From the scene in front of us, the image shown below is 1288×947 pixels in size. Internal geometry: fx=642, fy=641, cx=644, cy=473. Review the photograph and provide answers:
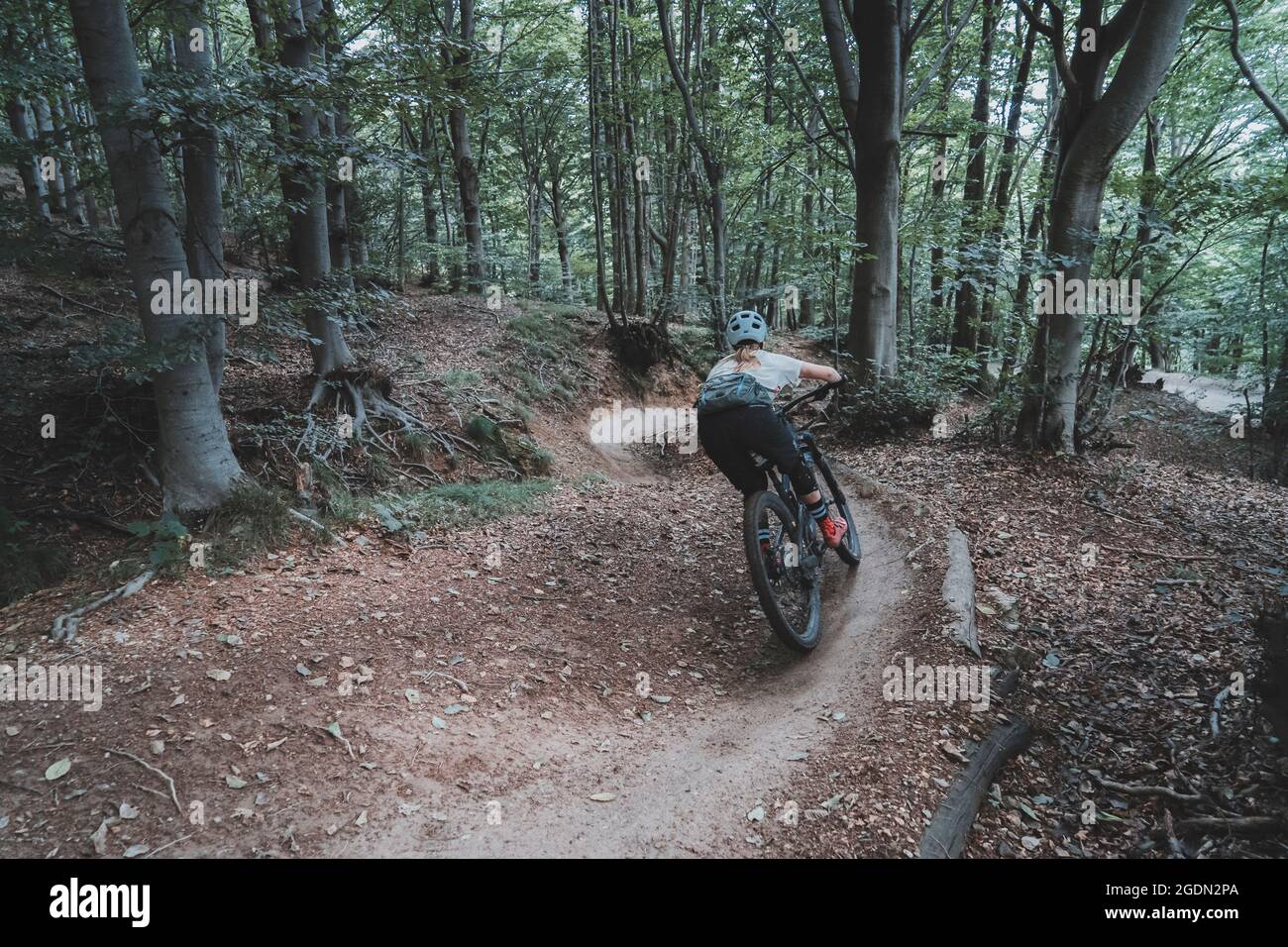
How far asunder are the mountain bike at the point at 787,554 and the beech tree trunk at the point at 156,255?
4521 mm

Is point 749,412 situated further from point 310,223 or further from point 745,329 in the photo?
point 310,223

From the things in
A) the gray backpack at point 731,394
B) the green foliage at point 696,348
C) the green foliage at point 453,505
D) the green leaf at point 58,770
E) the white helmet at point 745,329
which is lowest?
the green leaf at point 58,770

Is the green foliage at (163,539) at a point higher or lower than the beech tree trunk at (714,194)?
lower

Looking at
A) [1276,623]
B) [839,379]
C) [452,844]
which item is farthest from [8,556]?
[1276,623]

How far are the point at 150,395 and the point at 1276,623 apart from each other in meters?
8.44

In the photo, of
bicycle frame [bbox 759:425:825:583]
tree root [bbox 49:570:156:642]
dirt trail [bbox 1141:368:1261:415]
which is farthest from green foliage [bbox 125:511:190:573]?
dirt trail [bbox 1141:368:1261:415]

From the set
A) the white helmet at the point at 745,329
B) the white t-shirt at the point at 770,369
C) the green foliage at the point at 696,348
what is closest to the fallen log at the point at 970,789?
the white t-shirt at the point at 770,369

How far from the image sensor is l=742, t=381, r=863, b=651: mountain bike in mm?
4547

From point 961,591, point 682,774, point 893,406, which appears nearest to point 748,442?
point 961,591

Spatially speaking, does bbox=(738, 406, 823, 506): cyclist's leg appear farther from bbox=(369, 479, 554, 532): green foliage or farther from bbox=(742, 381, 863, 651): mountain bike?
bbox=(369, 479, 554, 532): green foliage

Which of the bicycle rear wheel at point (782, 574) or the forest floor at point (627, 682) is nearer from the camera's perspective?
the forest floor at point (627, 682)

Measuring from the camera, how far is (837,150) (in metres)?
20.5

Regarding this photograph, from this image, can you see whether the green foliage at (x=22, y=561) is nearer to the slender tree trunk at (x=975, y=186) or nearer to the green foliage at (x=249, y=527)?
the green foliage at (x=249, y=527)

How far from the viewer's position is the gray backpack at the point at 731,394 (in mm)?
4758
